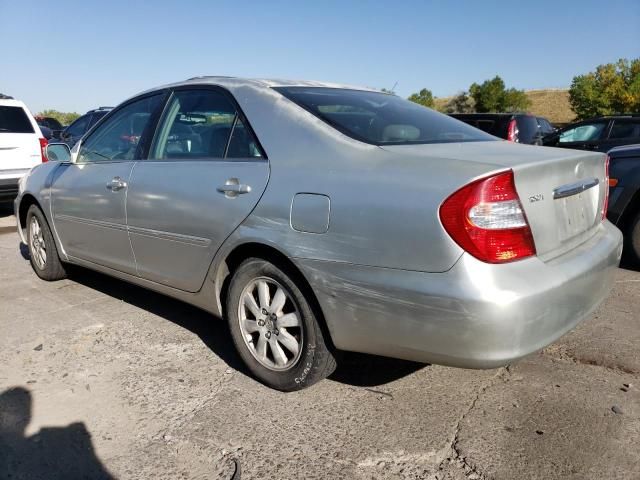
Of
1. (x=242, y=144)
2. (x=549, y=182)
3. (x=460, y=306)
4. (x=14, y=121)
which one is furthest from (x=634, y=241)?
(x=14, y=121)

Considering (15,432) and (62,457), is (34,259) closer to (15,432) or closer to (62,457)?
(15,432)

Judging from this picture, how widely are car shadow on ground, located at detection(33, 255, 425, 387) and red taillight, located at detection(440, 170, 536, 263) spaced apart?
3.22ft

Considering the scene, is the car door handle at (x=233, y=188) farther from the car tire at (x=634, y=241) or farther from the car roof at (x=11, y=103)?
the car roof at (x=11, y=103)

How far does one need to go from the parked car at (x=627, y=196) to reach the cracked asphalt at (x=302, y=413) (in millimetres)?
1691

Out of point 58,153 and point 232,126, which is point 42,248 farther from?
point 232,126

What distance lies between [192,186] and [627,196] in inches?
159

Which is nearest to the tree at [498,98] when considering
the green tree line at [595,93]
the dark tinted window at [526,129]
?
the green tree line at [595,93]

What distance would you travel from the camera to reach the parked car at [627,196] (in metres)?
5.10

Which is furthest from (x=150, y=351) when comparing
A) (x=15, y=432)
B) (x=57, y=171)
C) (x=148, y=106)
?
(x=57, y=171)

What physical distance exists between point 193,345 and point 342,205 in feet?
5.56

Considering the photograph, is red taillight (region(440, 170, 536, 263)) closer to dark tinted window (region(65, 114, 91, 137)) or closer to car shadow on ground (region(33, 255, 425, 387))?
car shadow on ground (region(33, 255, 425, 387))

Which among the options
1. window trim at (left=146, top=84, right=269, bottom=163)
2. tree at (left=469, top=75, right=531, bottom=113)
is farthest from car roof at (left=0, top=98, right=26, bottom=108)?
tree at (left=469, top=75, right=531, bottom=113)

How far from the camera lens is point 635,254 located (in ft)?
17.2

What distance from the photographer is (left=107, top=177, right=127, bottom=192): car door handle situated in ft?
12.0
